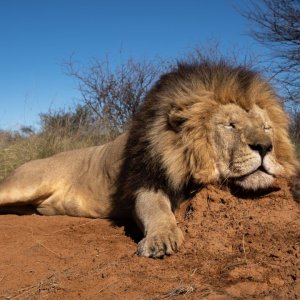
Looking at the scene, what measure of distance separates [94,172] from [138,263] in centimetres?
215

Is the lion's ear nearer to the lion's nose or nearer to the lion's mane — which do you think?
the lion's mane

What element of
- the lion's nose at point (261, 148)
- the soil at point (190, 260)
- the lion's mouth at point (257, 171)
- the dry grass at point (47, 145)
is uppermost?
the dry grass at point (47, 145)

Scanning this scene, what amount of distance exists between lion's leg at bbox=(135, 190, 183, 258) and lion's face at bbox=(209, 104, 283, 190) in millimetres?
481

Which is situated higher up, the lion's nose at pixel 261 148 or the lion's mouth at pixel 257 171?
the lion's nose at pixel 261 148

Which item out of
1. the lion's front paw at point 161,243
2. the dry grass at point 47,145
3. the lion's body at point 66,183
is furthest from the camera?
the dry grass at point 47,145

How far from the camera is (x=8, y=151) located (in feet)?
32.2

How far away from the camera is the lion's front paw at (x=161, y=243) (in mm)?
3000

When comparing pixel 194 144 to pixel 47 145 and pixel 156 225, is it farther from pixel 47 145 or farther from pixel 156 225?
pixel 47 145

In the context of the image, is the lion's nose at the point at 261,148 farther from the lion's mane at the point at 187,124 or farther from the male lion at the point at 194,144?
the lion's mane at the point at 187,124

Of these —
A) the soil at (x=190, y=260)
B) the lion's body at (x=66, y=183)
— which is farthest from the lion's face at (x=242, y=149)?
the lion's body at (x=66, y=183)

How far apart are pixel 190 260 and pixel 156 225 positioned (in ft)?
1.61

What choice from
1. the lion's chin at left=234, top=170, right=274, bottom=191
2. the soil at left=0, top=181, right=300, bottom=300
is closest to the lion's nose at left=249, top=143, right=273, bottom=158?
the lion's chin at left=234, top=170, right=274, bottom=191

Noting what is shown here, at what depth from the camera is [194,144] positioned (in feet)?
11.5

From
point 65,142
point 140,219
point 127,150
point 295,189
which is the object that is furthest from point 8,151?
point 295,189
